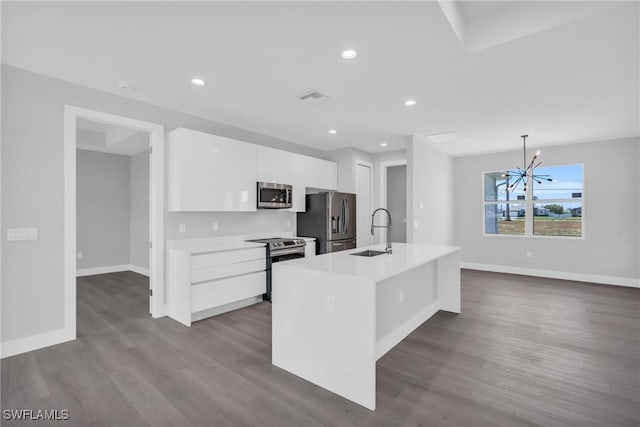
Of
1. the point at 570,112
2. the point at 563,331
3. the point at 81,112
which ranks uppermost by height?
the point at 570,112

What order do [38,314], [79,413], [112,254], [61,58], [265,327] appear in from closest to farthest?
1. [79,413]
2. [61,58]
3. [38,314]
4. [265,327]
5. [112,254]

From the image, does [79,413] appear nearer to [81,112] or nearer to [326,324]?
[326,324]

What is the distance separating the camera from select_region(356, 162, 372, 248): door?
20.1ft

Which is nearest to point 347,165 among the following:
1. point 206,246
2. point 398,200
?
point 398,200

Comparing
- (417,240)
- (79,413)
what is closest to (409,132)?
(417,240)

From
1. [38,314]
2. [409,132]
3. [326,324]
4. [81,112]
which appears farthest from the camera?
[409,132]

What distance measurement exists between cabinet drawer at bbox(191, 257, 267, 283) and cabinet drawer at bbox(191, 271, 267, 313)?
60 millimetres

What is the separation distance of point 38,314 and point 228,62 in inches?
114

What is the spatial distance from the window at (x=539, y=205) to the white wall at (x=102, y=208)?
766 cm

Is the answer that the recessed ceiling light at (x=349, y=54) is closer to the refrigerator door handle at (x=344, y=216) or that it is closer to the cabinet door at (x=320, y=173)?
the cabinet door at (x=320, y=173)

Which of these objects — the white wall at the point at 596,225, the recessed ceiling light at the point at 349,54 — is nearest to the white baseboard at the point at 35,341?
the recessed ceiling light at the point at 349,54

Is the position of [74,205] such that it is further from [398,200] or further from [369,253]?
[398,200]

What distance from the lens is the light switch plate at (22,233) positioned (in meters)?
2.71

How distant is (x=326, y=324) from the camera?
2174 mm
